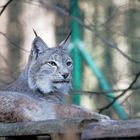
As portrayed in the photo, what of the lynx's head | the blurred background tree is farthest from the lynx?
the blurred background tree

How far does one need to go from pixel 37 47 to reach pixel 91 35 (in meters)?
1.69

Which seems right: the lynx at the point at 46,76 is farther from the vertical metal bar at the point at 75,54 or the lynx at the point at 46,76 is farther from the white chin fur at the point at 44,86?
the vertical metal bar at the point at 75,54

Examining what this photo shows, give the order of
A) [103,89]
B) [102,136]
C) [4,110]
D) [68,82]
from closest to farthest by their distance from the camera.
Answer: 1. [102,136]
2. [4,110]
3. [68,82]
4. [103,89]

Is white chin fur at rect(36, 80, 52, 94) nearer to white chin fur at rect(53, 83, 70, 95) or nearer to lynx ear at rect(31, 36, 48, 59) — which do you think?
white chin fur at rect(53, 83, 70, 95)

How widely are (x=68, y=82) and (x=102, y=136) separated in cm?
174

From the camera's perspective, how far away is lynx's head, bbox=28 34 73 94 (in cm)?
450

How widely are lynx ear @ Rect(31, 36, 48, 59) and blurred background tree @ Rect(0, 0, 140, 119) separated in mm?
1195

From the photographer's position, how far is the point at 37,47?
4652mm

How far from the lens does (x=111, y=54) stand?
6328 millimetres

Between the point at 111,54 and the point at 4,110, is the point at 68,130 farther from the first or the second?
the point at 111,54

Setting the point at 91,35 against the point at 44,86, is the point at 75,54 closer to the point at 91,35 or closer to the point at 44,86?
the point at 91,35

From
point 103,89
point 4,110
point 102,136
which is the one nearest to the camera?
point 102,136

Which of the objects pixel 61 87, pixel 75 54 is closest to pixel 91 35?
pixel 75 54

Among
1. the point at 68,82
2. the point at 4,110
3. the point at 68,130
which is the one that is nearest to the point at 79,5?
the point at 68,82
